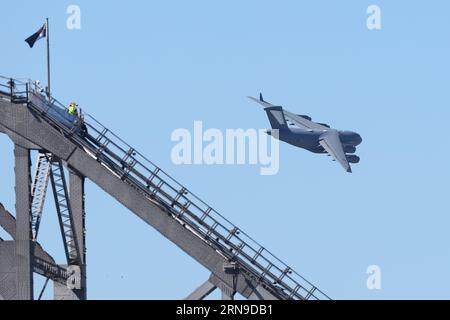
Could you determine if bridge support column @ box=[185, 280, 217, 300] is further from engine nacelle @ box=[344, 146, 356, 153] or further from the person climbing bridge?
engine nacelle @ box=[344, 146, 356, 153]

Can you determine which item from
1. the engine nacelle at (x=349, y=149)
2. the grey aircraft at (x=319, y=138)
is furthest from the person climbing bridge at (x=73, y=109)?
the engine nacelle at (x=349, y=149)

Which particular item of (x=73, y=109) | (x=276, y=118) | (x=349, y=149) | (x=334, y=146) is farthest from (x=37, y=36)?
(x=349, y=149)

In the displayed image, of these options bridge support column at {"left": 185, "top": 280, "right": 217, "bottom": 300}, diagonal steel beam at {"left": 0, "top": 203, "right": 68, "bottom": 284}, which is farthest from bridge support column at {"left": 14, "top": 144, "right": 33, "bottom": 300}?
bridge support column at {"left": 185, "top": 280, "right": 217, "bottom": 300}

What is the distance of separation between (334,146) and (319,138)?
219cm

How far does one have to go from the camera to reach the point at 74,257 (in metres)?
81.0

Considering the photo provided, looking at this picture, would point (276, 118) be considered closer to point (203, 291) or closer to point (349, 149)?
point (349, 149)

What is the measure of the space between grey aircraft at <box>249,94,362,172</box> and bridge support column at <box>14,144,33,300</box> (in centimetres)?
10094

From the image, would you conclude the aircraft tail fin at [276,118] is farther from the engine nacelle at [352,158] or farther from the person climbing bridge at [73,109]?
the person climbing bridge at [73,109]

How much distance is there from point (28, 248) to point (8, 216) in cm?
337

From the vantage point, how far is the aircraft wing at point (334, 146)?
18238 cm

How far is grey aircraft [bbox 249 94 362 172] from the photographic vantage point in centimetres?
18000

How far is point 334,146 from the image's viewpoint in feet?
603

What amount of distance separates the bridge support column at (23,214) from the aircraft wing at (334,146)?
106 metres
